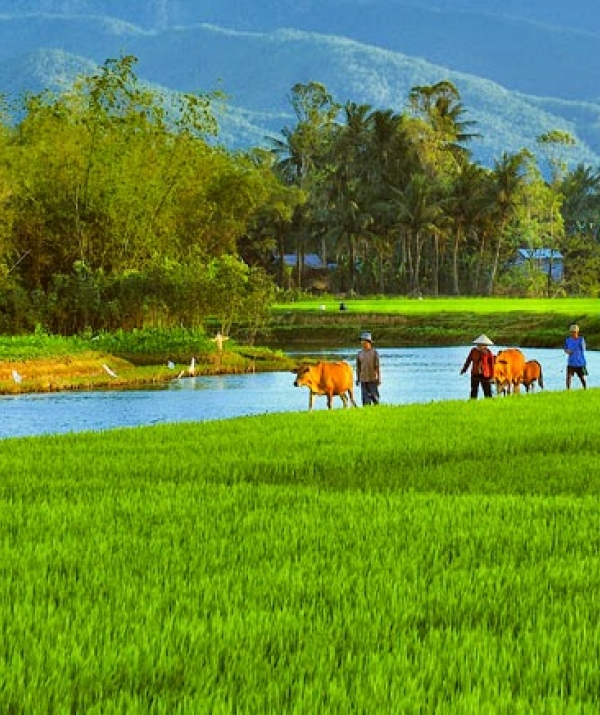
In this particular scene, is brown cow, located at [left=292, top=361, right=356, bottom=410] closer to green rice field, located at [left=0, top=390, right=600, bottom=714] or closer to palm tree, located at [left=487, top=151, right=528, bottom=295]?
green rice field, located at [left=0, top=390, right=600, bottom=714]

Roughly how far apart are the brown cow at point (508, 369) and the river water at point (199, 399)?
2.30m

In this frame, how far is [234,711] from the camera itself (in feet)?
14.8

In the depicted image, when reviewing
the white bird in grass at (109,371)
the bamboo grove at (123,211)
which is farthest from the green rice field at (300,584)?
the bamboo grove at (123,211)

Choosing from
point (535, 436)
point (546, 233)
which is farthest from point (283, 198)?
point (535, 436)

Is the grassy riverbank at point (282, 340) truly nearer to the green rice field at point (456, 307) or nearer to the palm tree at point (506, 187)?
the green rice field at point (456, 307)

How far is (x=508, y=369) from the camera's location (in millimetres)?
28000

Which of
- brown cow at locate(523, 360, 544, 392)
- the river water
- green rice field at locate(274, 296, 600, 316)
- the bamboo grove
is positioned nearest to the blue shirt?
brown cow at locate(523, 360, 544, 392)

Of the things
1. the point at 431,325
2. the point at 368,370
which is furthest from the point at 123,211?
the point at 368,370

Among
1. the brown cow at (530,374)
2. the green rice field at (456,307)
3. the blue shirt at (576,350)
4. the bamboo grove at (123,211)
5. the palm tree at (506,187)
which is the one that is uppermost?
the palm tree at (506,187)

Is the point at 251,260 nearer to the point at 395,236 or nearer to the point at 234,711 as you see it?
the point at 395,236

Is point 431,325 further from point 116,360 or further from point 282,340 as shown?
point 116,360

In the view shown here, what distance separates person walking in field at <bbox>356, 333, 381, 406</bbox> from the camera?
22234 millimetres

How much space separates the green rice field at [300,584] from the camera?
4.81 meters

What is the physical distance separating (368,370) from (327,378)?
8.20 feet
